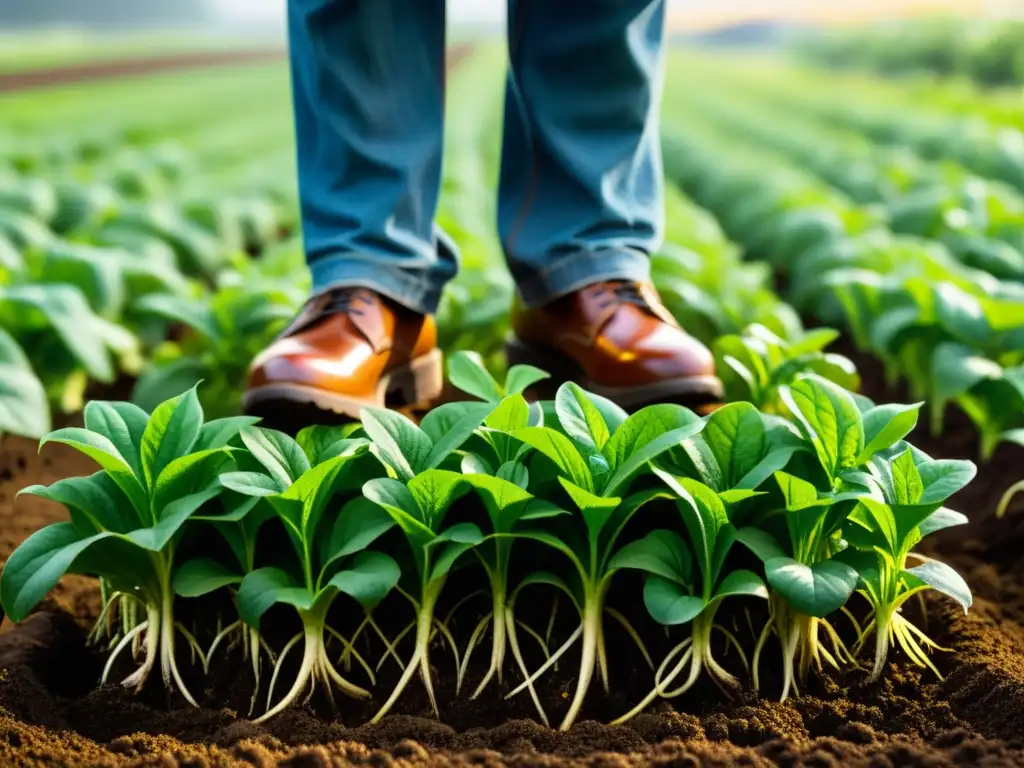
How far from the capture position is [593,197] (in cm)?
214

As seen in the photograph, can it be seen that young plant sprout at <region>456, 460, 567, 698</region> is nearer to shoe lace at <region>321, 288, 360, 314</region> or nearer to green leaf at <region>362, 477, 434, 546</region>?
green leaf at <region>362, 477, 434, 546</region>

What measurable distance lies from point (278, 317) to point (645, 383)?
1.11 meters

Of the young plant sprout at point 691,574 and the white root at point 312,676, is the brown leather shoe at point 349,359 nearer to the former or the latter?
the white root at point 312,676

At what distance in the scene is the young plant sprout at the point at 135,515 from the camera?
4.97ft

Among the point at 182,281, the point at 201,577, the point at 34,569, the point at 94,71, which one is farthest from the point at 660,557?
the point at 94,71

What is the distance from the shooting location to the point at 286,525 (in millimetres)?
1600

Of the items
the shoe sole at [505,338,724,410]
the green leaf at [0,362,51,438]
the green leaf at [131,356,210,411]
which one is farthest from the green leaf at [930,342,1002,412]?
the green leaf at [0,362,51,438]

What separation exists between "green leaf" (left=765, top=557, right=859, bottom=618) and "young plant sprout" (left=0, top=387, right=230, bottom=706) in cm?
80

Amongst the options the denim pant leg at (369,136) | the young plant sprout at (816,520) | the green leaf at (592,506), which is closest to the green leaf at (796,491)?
the young plant sprout at (816,520)

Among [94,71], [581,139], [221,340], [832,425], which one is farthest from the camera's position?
[94,71]

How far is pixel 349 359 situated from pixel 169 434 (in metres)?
0.42

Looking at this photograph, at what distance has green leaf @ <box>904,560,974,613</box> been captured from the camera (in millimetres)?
1500

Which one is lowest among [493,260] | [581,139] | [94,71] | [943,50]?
[943,50]

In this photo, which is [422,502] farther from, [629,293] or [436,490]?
[629,293]
